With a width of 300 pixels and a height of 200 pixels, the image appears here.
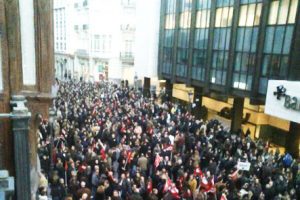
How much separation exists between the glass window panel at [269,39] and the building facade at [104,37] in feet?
91.9

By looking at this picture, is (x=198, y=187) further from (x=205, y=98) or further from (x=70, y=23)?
(x=70, y=23)

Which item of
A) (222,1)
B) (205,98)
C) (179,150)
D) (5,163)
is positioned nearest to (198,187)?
(179,150)

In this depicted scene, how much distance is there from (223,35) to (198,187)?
51.5 ft

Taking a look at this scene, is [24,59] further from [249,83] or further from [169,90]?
[169,90]

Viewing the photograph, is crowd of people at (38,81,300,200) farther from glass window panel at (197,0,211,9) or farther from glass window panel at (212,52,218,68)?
glass window panel at (197,0,211,9)

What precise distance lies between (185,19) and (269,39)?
11.2 metres

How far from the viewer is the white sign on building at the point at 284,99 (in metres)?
18.2

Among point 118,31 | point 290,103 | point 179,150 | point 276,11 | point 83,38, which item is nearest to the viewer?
point 179,150

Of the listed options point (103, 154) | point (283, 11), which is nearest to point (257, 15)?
point (283, 11)

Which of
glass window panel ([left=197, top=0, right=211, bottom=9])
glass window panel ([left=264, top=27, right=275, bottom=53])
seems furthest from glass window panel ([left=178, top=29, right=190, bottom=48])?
glass window panel ([left=264, top=27, right=275, bottom=53])

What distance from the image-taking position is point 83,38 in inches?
2154

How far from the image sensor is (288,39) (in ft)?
64.3

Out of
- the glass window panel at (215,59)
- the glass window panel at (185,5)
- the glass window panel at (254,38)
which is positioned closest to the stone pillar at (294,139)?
the glass window panel at (254,38)

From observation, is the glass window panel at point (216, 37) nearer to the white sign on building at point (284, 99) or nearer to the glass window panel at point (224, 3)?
the glass window panel at point (224, 3)
